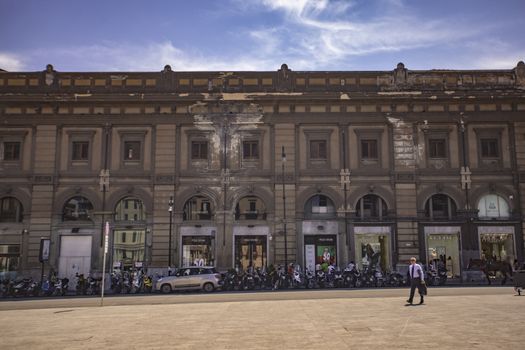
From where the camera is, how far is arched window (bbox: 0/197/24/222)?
120 feet

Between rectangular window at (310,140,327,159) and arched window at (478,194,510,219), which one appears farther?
rectangular window at (310,140,327,159)

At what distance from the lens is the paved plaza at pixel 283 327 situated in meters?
10.5

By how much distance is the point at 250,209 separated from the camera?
120 feet

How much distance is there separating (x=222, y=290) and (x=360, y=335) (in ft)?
67.1

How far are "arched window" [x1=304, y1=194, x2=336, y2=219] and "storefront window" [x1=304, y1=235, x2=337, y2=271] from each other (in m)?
1.46

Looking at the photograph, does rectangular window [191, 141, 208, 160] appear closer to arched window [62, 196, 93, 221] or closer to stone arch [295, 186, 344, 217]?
stone arch [295, 186, 344, 217]

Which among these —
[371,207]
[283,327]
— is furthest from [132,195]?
[283,327]

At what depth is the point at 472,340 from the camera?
1037 cm

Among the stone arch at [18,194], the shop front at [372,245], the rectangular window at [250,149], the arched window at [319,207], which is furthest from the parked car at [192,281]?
the stone arch at [18,194]

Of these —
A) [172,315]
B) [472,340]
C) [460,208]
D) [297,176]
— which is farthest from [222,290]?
[472,340]

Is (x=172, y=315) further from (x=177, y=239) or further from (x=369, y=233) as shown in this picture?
(x=369, y=233)

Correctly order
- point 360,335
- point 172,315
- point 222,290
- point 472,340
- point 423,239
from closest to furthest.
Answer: point 472,340 < point 360,335 < point 172,315 < point 222,290 < point 423,239

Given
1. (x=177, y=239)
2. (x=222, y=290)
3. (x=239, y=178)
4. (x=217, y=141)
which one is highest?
(x=217, y=141)

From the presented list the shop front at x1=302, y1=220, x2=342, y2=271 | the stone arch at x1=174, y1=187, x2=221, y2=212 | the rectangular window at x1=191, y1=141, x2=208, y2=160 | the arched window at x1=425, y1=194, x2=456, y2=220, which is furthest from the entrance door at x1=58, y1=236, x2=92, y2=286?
the arched window at x1=425, y1=194, x2=456, y2=220
